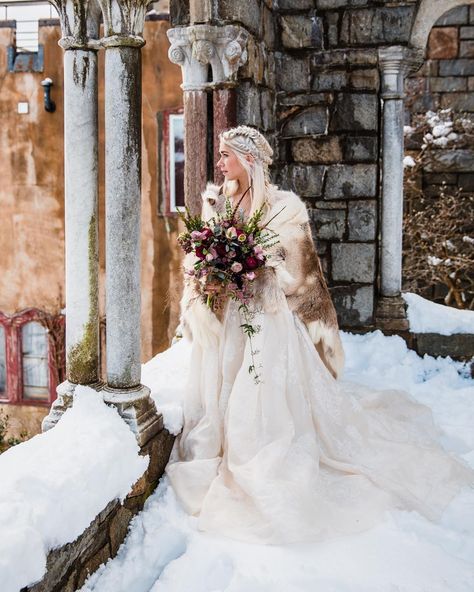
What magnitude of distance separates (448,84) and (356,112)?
113 inches

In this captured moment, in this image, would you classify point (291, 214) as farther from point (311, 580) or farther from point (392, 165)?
point (392, 165)

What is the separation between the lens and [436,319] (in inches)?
219

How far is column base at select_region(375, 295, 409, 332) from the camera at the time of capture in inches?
218

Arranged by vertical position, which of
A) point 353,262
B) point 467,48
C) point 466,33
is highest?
point 466,33

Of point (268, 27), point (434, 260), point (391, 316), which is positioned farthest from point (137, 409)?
point (434, 260)

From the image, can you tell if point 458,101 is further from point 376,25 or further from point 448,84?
point 376,25

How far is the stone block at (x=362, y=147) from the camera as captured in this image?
5.41 m

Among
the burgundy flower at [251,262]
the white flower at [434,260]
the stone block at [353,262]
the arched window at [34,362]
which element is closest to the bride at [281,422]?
the burgundy flower at [251,262]

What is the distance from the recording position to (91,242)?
318cm

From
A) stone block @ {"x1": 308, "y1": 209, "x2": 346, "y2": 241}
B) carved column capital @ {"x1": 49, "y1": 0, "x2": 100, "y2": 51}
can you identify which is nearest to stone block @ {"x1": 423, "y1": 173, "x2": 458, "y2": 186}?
stone block @ {"x1": 308, "y1": 209, "x2": 346, "y2": 241}

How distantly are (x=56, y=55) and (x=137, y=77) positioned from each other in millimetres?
7781

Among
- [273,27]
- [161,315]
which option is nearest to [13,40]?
[161,315]

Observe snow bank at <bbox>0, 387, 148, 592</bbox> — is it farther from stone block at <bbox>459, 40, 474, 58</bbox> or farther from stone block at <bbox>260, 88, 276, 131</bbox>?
stone block at <bbox>459, 40, 474, 58</bbox>

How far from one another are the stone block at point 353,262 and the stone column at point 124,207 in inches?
103
